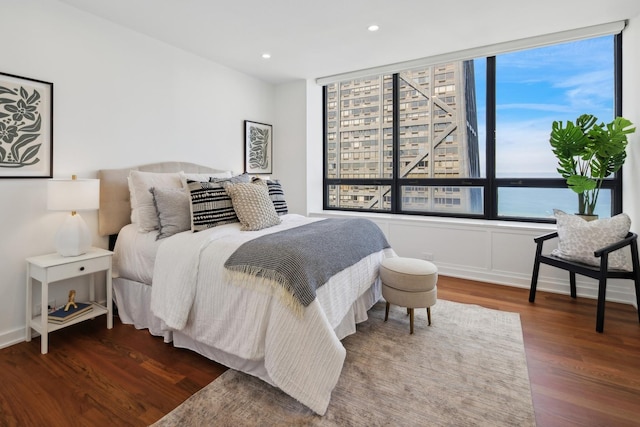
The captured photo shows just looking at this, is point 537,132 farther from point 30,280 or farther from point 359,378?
point 30,280

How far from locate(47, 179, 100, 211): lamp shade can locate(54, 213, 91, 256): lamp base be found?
0.52 ft

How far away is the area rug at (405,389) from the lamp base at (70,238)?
4.78 ft

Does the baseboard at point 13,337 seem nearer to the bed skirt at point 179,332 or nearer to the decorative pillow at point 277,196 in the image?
the bed skirt at point 179,332

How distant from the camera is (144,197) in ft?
8.89

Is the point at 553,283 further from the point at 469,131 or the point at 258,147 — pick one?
the point at 258,147

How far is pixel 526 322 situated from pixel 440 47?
9.41 feet

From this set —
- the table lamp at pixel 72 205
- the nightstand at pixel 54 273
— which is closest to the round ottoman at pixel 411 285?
the nightstand at pixel 54 273

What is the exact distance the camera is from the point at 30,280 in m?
2.37

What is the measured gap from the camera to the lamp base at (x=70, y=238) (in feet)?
7.83

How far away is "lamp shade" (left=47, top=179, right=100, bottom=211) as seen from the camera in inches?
89.8

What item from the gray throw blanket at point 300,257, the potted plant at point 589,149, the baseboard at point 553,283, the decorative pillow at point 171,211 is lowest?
the baseboard at point 553,283

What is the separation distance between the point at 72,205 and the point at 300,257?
5.52ft

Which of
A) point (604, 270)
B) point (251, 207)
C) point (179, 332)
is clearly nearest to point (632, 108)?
point (604, 270)

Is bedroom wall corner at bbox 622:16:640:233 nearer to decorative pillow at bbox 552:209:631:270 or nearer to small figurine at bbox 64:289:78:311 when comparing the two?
decorative pillow at bbox 552:209:631:270
